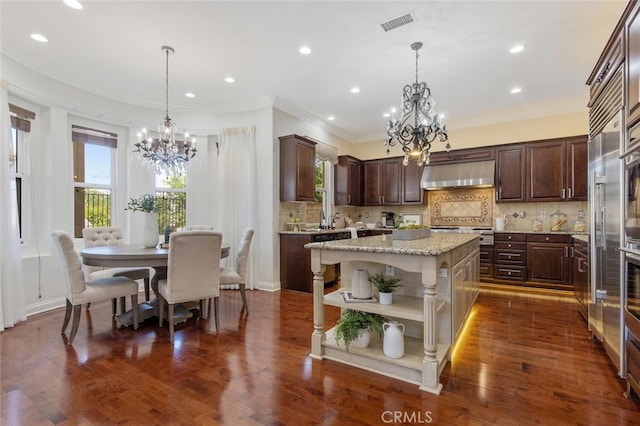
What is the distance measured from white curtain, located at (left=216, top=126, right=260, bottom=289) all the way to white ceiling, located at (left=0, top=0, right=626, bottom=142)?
0.60 m

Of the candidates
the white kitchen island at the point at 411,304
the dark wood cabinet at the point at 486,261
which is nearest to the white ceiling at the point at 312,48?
the white kitchen island at the point at 411,304

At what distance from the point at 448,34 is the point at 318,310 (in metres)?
2.99

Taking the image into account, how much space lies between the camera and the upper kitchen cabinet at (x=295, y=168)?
496 centimetres

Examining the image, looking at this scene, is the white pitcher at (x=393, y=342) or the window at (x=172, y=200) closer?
the white pitcher at (x=393, y=342)

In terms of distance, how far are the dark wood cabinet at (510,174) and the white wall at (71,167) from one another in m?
4.03

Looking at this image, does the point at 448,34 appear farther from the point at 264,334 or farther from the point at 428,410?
the point at 264,334

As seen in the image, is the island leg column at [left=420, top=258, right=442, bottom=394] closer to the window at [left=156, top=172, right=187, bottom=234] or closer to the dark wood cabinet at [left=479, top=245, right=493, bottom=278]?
the dark wood cabinet at [left=479, top=245, right=493, bottom=278]

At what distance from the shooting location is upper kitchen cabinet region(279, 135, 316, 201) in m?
4.96

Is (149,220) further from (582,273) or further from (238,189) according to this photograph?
(582,273)

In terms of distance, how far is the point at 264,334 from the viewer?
3096mm

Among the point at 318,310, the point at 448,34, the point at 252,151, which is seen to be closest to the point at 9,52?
the point at 252,151

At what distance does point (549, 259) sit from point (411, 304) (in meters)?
3.81

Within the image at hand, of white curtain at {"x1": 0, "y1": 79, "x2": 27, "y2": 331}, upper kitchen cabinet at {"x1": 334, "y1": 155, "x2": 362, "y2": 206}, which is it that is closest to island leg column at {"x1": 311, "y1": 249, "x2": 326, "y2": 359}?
white curtain at {"x1": 0, "y1": 79, "x2": 27, "y2": 331}

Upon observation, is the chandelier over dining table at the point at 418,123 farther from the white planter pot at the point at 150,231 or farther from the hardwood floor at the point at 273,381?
the white planter pot at the point at 150,231
